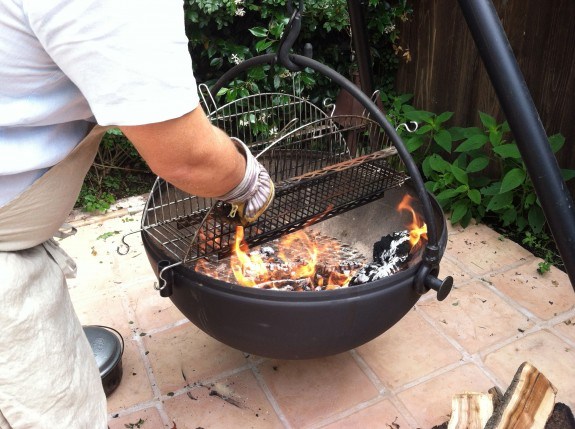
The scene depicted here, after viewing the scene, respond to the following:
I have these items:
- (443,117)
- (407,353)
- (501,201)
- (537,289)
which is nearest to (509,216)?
(501,201)

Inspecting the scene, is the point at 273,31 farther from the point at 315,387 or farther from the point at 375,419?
the point at 375,419

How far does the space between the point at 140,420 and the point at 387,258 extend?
0.88 metres

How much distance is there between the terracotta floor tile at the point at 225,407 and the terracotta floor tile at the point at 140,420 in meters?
0.04

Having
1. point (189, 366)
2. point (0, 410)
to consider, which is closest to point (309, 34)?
point (189, 366)

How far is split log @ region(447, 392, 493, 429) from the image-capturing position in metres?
1.41

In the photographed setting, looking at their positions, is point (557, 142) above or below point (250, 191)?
below

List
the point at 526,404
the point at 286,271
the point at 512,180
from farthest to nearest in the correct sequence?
the point at 512,180, the point at 286,271, the point at 526,404

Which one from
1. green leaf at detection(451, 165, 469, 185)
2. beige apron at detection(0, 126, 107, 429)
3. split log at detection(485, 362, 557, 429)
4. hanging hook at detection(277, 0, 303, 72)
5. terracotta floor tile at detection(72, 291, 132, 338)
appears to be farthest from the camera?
green leaf at detection(451, 165, 469, 185)

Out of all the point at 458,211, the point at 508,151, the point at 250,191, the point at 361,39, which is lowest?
the point at 458,211

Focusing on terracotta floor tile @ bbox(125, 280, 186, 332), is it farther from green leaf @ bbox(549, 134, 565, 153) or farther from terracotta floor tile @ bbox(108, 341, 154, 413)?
green leaf @ bbox(549, 134, 565, 153)

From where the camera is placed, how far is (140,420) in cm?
160

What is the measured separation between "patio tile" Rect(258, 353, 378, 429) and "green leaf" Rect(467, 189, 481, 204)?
1028 mm

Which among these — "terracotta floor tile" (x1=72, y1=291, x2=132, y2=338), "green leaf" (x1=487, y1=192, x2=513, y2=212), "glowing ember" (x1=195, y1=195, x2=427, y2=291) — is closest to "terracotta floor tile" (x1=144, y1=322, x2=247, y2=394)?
"terracotta floor tile" (x1=72, y1=291, x2=132, y2=338)

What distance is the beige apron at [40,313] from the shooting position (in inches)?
37.5
